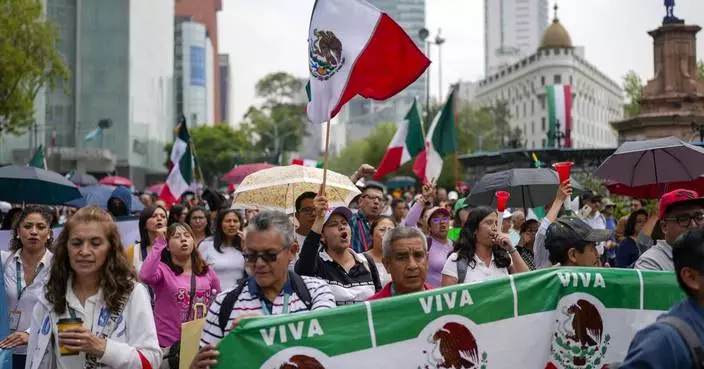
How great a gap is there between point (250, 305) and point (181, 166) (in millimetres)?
14197

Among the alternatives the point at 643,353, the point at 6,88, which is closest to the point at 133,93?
the point at 6,88

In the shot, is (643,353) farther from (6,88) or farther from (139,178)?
(139,178)

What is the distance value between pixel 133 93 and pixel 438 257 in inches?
2435

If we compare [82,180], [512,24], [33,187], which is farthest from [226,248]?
[512,24]

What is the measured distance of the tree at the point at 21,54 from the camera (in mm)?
26828

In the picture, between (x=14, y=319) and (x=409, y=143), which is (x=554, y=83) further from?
(x=14, y=319)

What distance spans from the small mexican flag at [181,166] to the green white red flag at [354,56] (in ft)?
38.6

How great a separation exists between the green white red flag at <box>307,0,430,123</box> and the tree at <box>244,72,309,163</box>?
84081 millimetres

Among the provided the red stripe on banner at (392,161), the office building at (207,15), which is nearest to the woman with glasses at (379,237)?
the red stripe on banner at (392,161)

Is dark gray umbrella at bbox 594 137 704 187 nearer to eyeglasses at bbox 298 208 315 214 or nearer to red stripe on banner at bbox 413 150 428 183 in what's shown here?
eyeglasses at bbox 298 208 315 214

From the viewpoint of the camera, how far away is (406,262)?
14.7 ft

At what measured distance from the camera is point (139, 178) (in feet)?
234

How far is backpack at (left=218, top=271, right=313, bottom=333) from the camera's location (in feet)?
13.0

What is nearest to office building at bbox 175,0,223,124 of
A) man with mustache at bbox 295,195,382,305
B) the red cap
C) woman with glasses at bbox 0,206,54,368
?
woman with glasses at bbox 0,206,54,368
